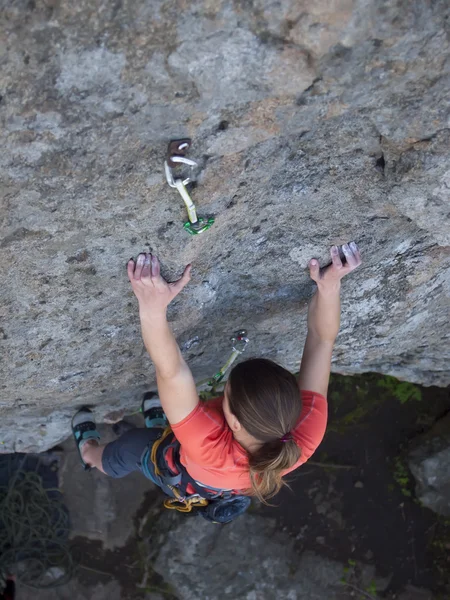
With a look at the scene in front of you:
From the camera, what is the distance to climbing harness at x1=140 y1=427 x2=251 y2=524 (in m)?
2.27

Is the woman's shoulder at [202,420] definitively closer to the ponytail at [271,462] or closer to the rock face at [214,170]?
the ponytail at [271,462]

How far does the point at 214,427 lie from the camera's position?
193 cm

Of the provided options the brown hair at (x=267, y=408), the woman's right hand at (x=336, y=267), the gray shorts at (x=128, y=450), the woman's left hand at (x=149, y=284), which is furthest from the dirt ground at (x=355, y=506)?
the woman's left hand at (x=149, y=284)

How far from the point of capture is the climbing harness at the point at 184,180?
4.73 ft

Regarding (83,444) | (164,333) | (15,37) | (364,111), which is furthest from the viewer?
(83,444)

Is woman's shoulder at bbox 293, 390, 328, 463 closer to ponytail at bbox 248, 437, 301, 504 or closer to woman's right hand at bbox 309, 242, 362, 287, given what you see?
ponytail at bbox 248, 437, 301, 504

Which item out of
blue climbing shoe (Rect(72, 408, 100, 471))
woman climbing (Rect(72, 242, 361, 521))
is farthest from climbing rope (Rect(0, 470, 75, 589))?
woman climbing (Rect(72, 242, 361, 521))

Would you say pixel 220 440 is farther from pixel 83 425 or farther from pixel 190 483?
pixel 83 425

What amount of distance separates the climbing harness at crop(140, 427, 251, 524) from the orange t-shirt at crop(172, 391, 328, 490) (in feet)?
0.55

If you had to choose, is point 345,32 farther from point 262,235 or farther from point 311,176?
point 262,235

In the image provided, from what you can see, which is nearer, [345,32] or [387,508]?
[345,32]

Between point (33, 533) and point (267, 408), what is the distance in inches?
108

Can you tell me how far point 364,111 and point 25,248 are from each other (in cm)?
102

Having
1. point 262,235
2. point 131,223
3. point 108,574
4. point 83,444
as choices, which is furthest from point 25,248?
point 108,574
